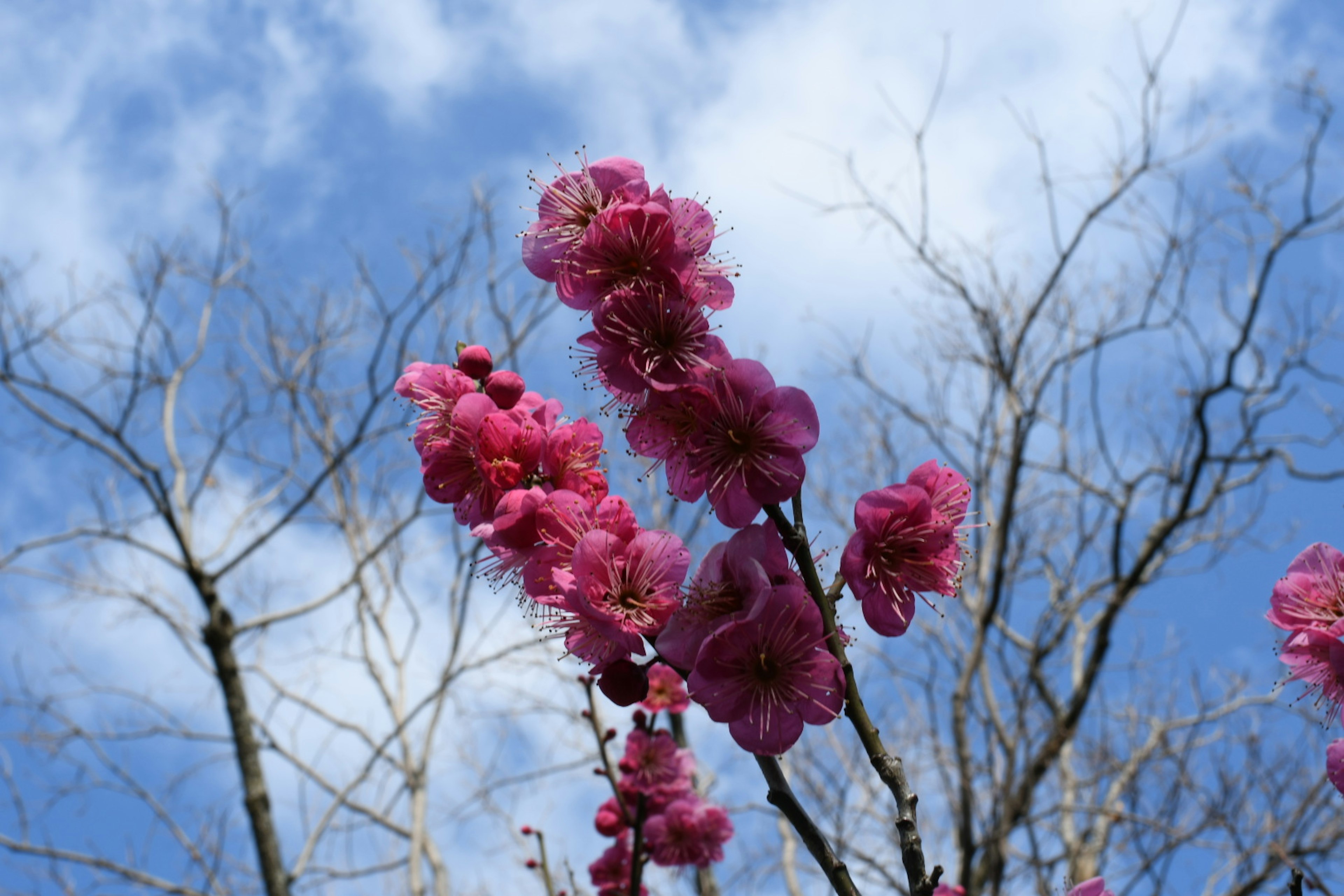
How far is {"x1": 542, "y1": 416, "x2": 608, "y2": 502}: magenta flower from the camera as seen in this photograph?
1678 mm

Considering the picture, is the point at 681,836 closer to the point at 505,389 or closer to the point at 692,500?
the point at 505,389

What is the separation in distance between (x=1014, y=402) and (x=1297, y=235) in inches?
84.6

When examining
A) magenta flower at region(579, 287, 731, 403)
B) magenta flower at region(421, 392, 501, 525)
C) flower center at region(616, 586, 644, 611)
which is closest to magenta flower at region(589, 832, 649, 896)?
magenta flower at region(421, 392, 501, 525)

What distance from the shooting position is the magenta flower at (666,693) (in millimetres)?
3609

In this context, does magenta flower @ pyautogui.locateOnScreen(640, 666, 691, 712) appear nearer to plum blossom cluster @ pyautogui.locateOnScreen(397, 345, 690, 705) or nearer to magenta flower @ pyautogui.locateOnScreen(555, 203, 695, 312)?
plum blossom cluster @ pyautogui.locateOnScreen(397, 345, 690, 705)

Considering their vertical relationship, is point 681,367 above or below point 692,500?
above

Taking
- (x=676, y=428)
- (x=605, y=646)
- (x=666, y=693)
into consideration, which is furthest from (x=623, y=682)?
(x=666, y=693)


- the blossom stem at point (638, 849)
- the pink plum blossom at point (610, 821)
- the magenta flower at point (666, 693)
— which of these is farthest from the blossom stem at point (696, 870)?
the blossom stem at point (638, 849)

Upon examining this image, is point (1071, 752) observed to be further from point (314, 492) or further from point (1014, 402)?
point (314, 492)

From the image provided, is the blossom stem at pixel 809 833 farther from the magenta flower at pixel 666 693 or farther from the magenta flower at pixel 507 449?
the magenta flower at pixel 666 693

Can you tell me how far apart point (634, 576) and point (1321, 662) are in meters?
1.06

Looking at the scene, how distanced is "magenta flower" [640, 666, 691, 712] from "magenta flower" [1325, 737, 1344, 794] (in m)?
2.28

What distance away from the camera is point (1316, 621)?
5.16 ft

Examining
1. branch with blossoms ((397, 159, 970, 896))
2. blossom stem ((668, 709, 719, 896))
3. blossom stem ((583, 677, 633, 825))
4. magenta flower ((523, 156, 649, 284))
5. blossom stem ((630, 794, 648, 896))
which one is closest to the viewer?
branch with blossoms ((397, 159, 970, 896))
